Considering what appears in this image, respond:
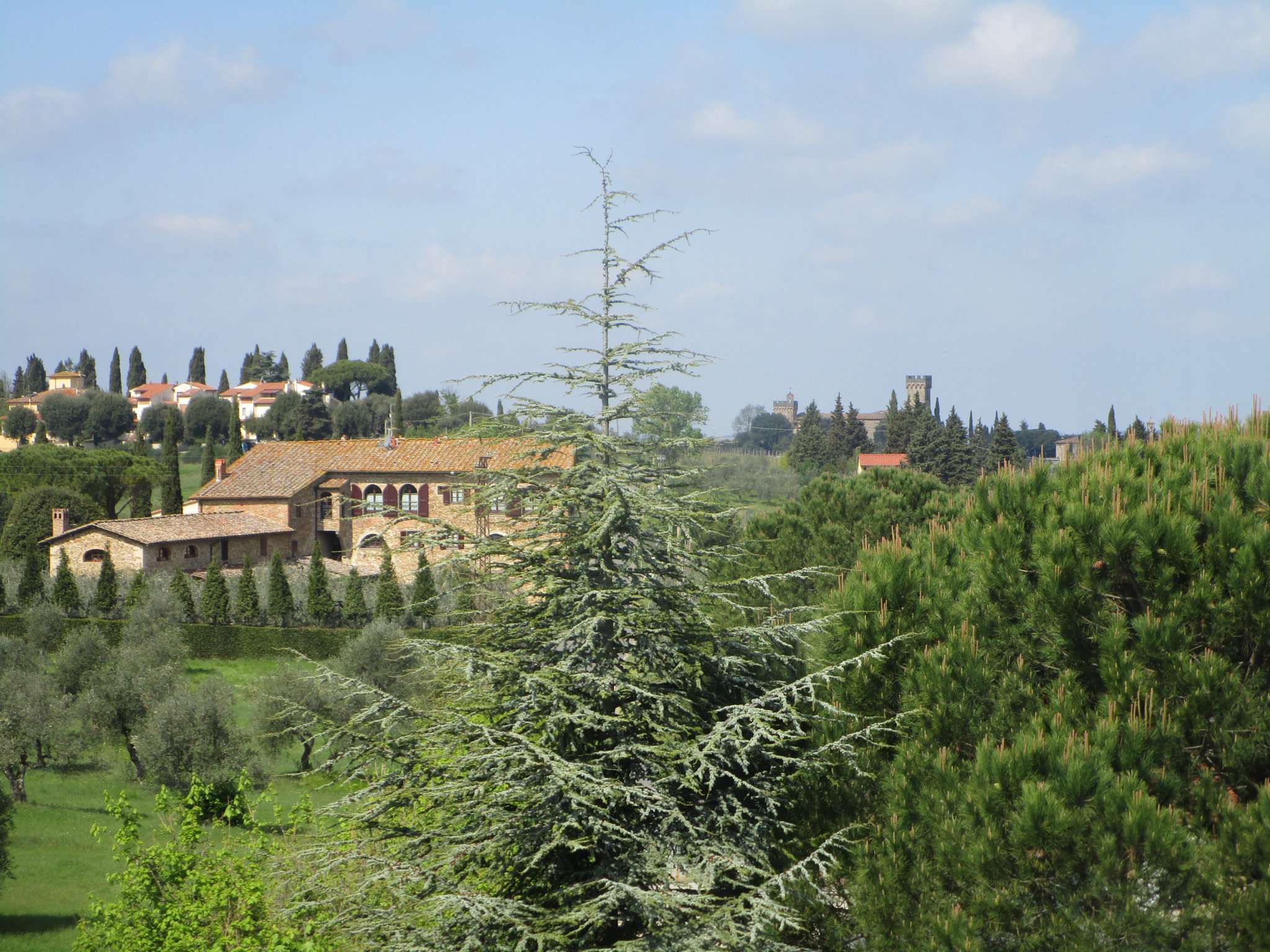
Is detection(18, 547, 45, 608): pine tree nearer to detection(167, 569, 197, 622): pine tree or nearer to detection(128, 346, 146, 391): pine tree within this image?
detection(167, 569, 197, 622): pine tree

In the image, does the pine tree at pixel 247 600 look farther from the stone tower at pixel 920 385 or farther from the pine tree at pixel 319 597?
the stone tower at pixel 920 385

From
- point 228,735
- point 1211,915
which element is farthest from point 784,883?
point 228,735

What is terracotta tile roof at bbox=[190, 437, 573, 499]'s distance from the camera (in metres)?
45.6

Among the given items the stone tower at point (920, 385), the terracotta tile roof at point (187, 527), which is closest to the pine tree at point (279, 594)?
the terracotta tile roof at point (187, 527)

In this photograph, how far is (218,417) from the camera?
85625 mm

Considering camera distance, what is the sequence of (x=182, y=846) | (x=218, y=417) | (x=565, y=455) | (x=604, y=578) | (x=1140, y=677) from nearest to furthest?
(x=1140, y=677) < (x=604, y=578) < (x=565, y=455) < (x=182, y=846) < (x=218, y=417)

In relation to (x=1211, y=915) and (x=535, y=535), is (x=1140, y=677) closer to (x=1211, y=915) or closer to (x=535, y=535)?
(x=1211, y=915)

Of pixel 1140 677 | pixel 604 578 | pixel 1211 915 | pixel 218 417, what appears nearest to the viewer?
pixel 1211 915

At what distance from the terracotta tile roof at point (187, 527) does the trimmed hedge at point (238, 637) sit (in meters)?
4.28

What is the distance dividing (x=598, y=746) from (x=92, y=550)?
38951 millimetres

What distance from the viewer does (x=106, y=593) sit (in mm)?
37594

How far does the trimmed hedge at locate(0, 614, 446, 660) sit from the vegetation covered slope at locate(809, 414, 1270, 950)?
30.8m

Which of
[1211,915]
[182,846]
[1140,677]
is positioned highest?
[1140,677]

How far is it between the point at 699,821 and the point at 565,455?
3.33 meters
